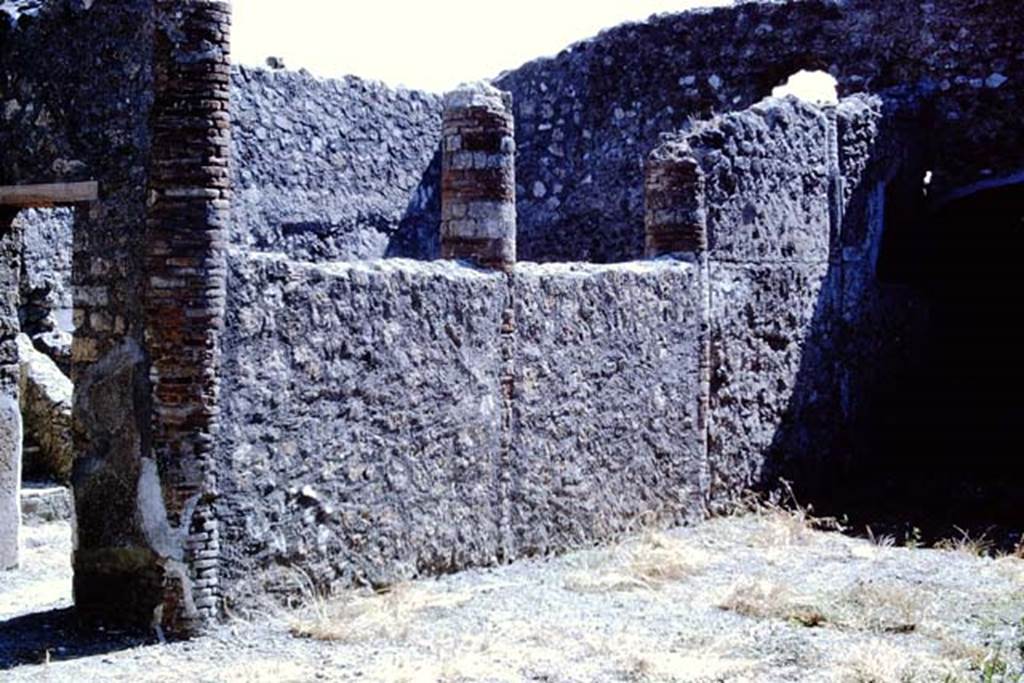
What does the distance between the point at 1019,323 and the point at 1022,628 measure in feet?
20.4

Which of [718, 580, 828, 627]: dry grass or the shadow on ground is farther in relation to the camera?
[718, 580, 828, 627]: dry grass

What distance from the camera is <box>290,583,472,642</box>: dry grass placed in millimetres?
7512

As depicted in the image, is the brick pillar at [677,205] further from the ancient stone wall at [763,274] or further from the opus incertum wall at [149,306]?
the opus incertum wall at [149,306]

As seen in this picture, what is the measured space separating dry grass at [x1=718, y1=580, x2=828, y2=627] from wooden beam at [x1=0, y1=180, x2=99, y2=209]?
13.1 feet

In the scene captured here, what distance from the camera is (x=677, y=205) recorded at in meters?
11.1

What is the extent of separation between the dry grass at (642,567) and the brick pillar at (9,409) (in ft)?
11.8

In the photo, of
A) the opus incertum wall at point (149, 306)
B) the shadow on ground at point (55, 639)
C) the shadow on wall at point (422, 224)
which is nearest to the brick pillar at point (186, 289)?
the opus incertum wall at point (149, 306)

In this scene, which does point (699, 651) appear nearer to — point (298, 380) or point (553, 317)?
point (298, 380)

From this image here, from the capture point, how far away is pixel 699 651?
727cm

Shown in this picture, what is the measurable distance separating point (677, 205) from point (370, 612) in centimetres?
438

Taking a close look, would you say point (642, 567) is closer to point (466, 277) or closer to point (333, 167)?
point (466, 277)

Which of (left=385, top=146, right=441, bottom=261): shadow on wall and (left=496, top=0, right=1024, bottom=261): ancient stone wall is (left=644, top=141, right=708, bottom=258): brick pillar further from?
(left=496, top=0, right=1024, bottom=261): ancient stone wall

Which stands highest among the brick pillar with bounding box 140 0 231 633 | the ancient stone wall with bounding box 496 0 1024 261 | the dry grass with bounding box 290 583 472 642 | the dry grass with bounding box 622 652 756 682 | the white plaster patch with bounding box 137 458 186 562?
the ancient stone wall with bounding box 496 0 1024 261

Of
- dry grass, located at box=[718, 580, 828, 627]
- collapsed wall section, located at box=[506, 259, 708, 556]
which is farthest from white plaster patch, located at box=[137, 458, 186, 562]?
dry grass, located at box=[718, 580, 828, 627]
